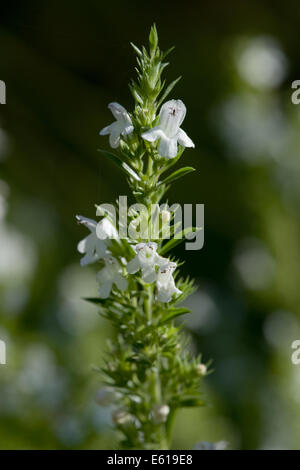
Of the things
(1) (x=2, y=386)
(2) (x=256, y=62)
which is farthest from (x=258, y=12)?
(1) (x=2, y=386)

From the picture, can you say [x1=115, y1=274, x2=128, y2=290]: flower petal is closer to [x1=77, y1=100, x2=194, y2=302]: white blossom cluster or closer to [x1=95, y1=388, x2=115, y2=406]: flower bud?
[x1=77, y1=100, x2=194, y2=302]: white blossom cluster

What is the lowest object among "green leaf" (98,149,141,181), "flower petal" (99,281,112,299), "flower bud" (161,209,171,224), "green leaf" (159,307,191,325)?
"green leaf" (159,307,191,325)

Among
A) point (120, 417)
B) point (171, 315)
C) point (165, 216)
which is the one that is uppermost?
point (165, 216)

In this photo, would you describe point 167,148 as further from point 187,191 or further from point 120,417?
point 187,191

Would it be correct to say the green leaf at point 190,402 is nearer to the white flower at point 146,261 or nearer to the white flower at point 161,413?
the white flower at point 161,413

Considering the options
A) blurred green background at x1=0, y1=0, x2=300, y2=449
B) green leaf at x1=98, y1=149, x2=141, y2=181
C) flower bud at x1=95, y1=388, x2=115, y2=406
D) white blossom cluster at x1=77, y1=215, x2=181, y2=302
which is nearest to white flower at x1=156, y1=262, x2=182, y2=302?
white blossom cluster at x1=77, y1=215, x2=181, y2=302

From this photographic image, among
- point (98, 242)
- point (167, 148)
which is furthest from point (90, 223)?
point (167, 148)
